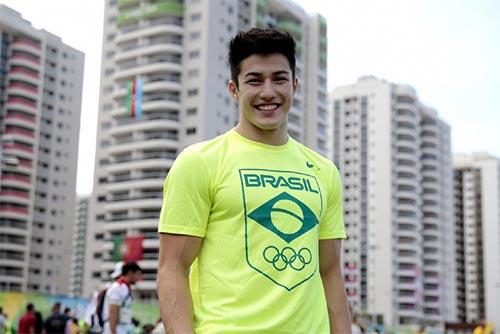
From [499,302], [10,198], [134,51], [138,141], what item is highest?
[134,51]

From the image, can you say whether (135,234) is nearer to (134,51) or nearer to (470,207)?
(134,51)

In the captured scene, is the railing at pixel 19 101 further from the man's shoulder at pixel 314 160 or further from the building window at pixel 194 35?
the man's shoulder at pixel 314 160

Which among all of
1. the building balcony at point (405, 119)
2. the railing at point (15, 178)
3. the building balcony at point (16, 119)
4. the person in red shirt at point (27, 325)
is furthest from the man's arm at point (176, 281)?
the building balcony at point (405, 119)

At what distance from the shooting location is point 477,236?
131375 mm

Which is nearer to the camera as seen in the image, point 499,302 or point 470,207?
point 499,302

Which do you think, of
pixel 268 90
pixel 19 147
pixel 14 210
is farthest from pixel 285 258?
pixel 19 147

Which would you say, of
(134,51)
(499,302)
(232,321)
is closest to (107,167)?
(134,51)

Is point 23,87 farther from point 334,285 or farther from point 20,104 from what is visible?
point 334,285

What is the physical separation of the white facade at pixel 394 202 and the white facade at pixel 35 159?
34455 millimetres

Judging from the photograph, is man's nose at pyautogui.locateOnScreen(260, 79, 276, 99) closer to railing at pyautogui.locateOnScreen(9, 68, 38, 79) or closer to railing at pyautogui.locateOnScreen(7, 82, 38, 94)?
railing at pyautogui.locateOnScreen(7, 82, 38, 94)

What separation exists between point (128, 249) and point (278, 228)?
69683 mm

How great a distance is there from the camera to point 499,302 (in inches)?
4803

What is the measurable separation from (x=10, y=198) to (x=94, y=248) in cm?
1203

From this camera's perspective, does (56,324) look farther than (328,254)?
Yes
